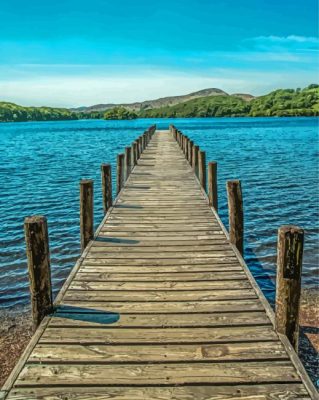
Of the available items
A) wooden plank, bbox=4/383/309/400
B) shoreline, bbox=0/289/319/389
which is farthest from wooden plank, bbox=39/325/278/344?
shoreline, bbox=0/289/319/389

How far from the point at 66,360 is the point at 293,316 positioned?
2.57m

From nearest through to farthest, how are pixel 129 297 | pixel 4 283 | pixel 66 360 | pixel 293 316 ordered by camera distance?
pixel 66 360 → pixel 293 316 → pixel 129 297 → pixel 4 283

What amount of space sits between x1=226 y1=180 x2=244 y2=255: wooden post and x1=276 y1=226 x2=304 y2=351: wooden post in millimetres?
3003

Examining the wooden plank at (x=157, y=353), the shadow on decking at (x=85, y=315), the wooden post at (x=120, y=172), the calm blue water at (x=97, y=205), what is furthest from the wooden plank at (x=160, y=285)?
the wooden post at (x=120, y=172)

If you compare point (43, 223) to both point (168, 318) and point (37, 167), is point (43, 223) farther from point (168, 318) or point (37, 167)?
point (37, 167)

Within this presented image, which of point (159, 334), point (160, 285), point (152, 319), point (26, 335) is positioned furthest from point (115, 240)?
point (159, 334)

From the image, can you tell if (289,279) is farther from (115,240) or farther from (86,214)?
(86,214)

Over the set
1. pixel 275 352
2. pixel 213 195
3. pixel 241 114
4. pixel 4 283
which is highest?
pixel 241 114

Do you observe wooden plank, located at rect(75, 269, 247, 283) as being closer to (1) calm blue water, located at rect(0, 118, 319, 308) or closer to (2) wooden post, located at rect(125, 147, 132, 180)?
(1) calm blue water, located at rect(0, 118, 319, 308)

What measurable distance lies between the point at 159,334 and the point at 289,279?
1.63 m

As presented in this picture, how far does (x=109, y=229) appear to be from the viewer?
854cm

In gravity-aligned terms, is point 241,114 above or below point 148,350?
above

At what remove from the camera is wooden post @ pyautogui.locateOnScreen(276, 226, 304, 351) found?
448 cm

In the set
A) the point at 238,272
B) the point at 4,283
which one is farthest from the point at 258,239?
the point at 4,283
